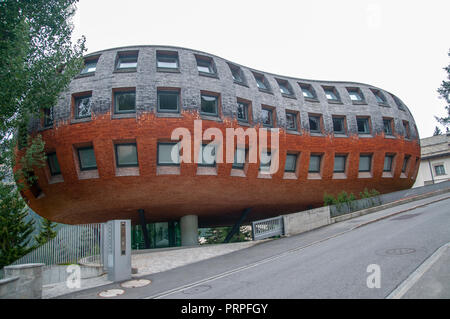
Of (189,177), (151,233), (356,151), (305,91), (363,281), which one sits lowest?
(151,233)

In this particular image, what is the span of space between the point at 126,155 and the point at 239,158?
777 cm

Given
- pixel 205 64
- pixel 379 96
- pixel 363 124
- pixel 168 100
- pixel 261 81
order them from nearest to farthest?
pixel 168 100 < pixel 205 64 < pixel 261 81 < pixel 363 124 < pixel 379 96

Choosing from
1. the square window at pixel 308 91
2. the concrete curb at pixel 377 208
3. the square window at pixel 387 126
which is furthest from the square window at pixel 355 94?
the concrete curb at pixel 377 208

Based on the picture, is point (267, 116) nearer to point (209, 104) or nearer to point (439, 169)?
point (209, 104)

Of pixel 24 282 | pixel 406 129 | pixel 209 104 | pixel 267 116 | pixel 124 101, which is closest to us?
pixel 24 282

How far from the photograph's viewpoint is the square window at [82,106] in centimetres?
1875

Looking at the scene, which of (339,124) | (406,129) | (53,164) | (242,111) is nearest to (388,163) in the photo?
(406,129)

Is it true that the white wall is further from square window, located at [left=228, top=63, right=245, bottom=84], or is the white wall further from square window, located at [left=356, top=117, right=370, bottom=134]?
square window, located at [left=228, top=63, right=245, bottom=84]

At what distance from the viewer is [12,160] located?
12039 mm

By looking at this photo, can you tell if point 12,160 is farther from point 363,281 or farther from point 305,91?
point 305,91

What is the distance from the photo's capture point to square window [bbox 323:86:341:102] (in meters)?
27.4

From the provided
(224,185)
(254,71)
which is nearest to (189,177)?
(224,185)

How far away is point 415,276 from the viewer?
601 cm

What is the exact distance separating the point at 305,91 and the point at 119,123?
58.2ft
